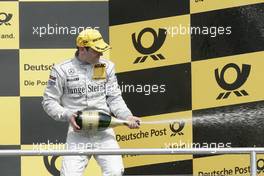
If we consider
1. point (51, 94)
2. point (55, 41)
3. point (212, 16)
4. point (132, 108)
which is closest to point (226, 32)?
point (212, 16)

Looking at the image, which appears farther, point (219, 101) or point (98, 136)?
point (219, 101)

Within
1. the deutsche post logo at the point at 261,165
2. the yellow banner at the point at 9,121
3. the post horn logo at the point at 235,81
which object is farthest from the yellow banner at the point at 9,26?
the deutsche post logo at the point at 261,165

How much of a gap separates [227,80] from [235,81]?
2.6 inches

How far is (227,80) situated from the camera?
592 cm

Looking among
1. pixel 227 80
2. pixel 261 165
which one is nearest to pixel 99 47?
pixel 227 80

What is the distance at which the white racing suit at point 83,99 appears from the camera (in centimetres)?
482

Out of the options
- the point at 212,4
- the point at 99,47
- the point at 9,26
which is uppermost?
the point at 212,4

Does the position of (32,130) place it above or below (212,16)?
below

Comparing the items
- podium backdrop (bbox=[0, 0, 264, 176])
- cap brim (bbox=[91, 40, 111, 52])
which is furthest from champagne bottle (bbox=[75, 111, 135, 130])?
podium backdrop (bbox=[0, 0, 264, 176])

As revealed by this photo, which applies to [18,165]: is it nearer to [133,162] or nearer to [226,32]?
[133,162]

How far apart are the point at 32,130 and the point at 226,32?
1.58m

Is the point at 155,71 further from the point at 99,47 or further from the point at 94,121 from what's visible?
the point at 94,121

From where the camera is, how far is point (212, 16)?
5.91m

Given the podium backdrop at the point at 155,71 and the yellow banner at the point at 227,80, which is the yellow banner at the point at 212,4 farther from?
the yellow banner at the point at 227,80
